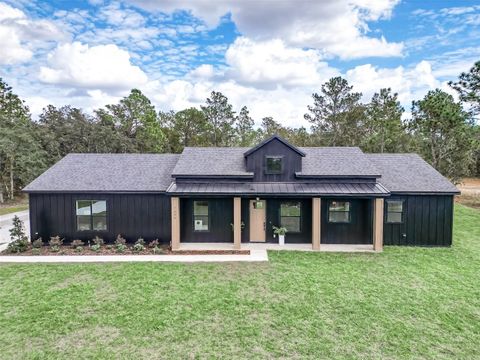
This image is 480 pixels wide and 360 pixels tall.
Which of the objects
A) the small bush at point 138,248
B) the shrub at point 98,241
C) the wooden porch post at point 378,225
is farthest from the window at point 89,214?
the wooden porch post at point 378,225

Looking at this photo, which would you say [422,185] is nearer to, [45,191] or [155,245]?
[155,245]

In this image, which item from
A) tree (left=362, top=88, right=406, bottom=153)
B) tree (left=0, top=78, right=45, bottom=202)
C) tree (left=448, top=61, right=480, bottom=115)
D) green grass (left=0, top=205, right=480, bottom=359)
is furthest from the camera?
tree (left=362, top=88, right=406, bottom=153)

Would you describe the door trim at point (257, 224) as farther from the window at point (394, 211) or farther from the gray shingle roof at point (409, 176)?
the gray shingle roof at point (409, 176)

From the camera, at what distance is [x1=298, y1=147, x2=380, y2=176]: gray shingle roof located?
13.5m

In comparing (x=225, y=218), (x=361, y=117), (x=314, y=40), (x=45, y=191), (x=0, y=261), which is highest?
(x=314, y=40)

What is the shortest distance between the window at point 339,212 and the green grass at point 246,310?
266cm

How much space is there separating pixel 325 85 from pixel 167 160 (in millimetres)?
25506

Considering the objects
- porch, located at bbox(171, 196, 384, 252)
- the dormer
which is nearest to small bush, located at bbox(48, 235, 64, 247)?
porch, located at bbox(171, 196, 384, 252)

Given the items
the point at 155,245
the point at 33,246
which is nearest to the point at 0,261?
the point at 33,246

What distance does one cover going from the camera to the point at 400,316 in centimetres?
709

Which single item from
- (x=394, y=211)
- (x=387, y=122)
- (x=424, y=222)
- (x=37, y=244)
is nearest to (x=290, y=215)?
(x=394, y=211)

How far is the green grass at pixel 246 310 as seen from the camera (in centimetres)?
583

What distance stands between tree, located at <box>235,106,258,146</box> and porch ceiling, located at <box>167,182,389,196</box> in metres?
32.3

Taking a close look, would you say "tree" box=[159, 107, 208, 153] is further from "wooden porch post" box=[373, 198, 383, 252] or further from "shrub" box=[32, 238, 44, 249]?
"wooden porch post" box=[373, 198, 383, 252]
